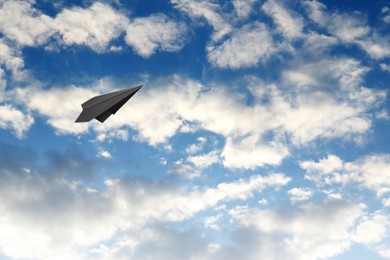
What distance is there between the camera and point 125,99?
89.0ft

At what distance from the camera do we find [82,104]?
95.8ft

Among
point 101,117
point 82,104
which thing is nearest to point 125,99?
point 101,117

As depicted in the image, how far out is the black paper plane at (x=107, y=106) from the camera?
26.8m

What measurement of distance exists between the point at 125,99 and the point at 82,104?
506 centimetres

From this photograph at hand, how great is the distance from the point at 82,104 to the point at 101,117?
10.6 feet

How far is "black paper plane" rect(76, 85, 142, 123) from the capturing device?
26.8 metres

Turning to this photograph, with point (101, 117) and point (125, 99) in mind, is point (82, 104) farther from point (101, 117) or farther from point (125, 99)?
point (125, 99)

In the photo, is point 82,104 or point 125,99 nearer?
point 125,99

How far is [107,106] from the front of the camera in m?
27.0

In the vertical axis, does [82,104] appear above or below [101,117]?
above

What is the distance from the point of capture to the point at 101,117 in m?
27.4

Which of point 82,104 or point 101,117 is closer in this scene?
point 101,117
